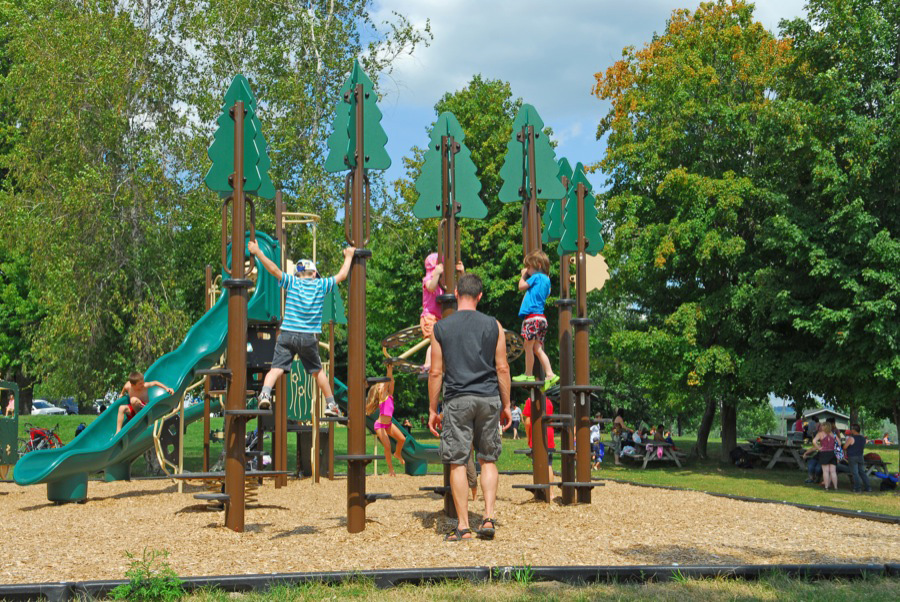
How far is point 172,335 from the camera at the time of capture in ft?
58.9

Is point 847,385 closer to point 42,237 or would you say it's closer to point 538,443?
point 538,443

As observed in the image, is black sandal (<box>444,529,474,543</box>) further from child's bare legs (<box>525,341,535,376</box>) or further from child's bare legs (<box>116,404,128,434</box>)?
child's bare legs (<box>116,404,128,434</box>)

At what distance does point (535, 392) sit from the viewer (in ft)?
30.1

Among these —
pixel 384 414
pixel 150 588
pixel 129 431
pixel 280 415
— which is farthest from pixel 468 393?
pixel 384 414

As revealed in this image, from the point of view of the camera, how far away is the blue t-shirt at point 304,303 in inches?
311

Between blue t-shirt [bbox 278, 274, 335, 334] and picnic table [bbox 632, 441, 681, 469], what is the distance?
17542mm

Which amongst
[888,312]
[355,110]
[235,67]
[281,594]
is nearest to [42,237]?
[235,67]

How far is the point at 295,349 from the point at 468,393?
6.85 feet

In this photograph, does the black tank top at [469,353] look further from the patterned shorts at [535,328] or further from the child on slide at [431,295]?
the patterned shorts at [535,328]

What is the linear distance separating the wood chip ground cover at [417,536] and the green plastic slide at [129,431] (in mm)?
528

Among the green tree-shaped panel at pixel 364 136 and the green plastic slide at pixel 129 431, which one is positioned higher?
the green tree-shaped panel at pixel 364 136

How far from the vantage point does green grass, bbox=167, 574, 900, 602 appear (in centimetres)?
482

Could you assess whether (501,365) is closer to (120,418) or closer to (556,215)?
(556,215)

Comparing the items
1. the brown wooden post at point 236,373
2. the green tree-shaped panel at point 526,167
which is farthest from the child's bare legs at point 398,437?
the brown wooden post at point 236,373
